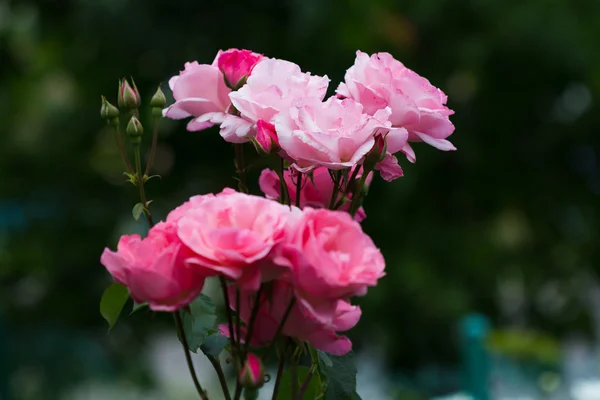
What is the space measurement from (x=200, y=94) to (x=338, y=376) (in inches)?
7.8

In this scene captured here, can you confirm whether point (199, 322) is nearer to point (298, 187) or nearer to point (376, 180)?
point (298, 187)

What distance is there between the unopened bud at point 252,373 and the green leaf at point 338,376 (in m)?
0.07

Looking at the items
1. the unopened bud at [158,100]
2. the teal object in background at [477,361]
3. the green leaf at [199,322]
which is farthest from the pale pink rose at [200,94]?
the teal object in background at [477,361]

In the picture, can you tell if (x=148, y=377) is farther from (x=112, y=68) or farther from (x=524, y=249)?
(x=524, y=249)

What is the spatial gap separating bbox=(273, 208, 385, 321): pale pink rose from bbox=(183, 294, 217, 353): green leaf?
9cm

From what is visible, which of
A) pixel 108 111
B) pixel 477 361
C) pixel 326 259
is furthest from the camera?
pixel 477 361

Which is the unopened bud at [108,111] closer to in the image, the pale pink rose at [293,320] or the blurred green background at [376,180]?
the pale pink rose at [293,320]

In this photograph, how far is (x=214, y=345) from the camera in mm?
511

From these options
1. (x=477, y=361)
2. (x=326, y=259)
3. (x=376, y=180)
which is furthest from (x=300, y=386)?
(x=376, y=180)

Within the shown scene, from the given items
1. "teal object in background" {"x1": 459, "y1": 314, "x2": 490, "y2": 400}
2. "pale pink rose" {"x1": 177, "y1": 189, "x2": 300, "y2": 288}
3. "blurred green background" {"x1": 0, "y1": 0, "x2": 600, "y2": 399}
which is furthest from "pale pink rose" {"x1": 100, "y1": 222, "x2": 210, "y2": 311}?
"blurred green background" {"x1": 0, "y1": 0, "x2": 600, "y2": 399}

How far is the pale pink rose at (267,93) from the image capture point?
490 mm

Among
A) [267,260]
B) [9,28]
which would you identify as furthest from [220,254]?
[9,28]

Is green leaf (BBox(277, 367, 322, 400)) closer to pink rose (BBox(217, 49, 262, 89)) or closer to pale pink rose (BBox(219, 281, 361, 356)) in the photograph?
pale pink rose (BBox(219, 281, 361, 356))

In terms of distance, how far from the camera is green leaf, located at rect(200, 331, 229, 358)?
1.66 ft
